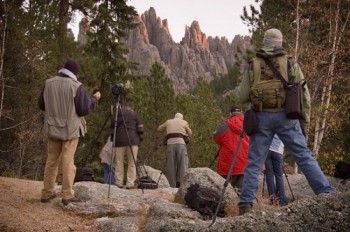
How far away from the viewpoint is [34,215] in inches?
217

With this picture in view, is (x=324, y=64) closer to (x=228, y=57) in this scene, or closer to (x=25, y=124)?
(x=25, y=124)

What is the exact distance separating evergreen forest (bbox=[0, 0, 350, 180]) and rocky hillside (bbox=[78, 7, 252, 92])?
103759mm

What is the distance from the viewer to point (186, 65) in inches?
5251

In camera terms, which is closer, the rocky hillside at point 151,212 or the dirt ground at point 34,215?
the rocky hillside at point 151,212

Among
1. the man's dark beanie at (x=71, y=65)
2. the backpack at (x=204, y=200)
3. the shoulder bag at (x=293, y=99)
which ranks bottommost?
the backpack at (x=204, y=200)

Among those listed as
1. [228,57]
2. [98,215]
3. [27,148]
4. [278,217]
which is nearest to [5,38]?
[27,148]

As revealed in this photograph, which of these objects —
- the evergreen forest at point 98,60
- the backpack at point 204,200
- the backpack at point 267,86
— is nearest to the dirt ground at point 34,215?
the backpack at point 204,200

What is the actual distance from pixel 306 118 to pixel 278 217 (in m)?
1.61

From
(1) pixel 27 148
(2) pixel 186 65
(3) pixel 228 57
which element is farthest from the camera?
(3) pixel 228 57

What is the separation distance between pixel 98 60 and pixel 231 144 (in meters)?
10.8

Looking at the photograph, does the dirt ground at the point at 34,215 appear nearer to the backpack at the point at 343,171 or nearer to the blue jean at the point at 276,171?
the blue jean at the point at 276,171

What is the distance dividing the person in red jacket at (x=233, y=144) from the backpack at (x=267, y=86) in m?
2.95

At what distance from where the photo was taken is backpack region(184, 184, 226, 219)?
5426 mm

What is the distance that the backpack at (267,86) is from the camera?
4.51m
